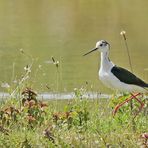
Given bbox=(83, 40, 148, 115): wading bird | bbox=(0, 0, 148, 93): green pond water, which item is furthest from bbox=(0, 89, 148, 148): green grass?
bbox=(0, 0, 148, 93): green pond water

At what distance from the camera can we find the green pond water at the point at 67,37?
41.4 feet

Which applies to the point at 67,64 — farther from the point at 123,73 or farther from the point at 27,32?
the point at 123,73

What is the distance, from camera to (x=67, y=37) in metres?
17.7

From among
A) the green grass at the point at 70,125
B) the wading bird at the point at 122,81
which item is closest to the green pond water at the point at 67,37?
the wading bird at the point at 122,81

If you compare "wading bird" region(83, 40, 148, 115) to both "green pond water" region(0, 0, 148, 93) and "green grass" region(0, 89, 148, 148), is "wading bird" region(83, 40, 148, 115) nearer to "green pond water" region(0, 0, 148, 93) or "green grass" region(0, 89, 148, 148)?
"green grass" region(0, 89, 148, 148)

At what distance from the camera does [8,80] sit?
476 inches

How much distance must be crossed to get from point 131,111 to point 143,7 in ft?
52.7

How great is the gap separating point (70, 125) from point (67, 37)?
10603mm

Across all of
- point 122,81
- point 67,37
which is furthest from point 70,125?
point 67,37

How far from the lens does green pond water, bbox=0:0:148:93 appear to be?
12617 millimetres

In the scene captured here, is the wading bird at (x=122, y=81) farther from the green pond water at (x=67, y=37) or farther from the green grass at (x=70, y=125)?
the green pond water at (x=67, y=37)

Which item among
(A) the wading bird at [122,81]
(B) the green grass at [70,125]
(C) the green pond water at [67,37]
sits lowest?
(B) the green grass at [70,125]

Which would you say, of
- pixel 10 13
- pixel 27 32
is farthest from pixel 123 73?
pixel 10 13

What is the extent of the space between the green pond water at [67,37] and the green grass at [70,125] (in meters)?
1.57
